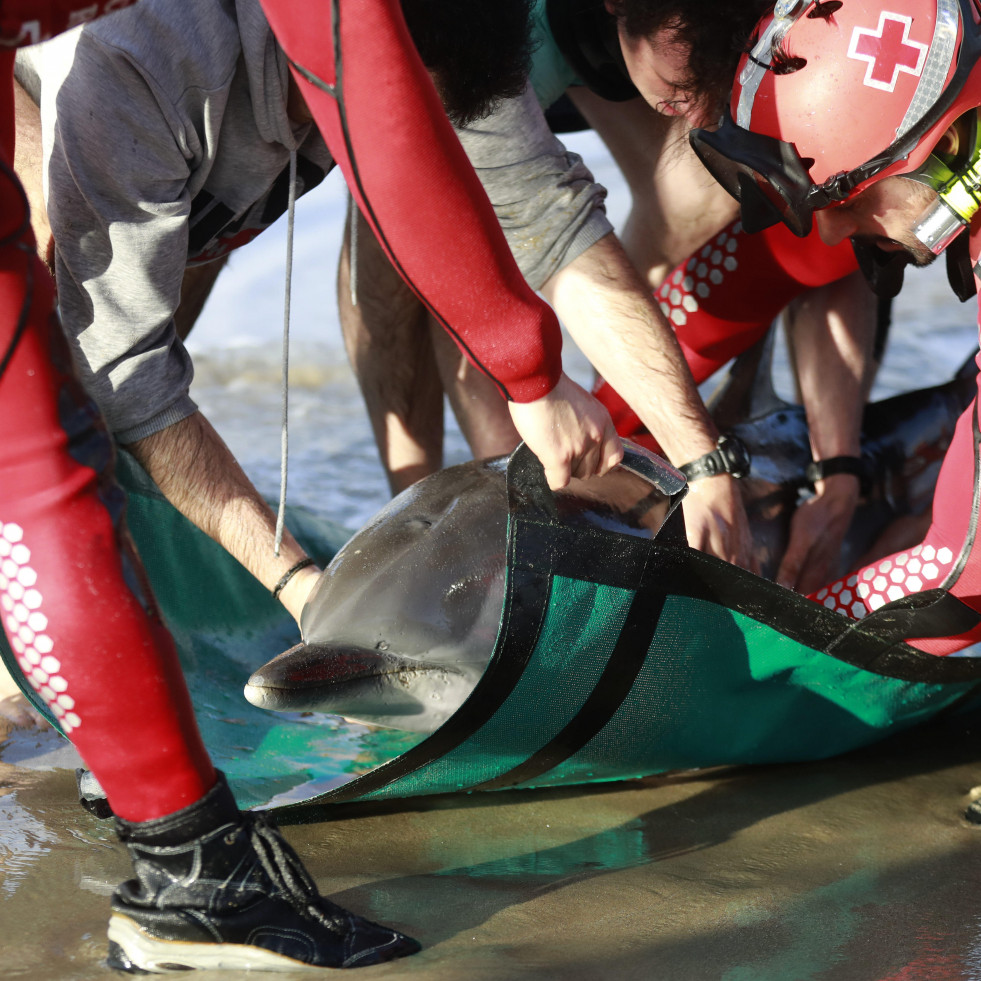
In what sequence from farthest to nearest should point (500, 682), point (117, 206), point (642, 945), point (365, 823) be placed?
point (117, 206), point (365, 823), point (500, 682), point (642, 945)

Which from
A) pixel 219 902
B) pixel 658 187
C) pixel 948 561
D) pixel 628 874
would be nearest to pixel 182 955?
pixel 219 902

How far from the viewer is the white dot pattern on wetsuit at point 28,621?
53.3 inches

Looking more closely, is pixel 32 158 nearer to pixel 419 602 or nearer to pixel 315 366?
pixel 419 602

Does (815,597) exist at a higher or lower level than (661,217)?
lower

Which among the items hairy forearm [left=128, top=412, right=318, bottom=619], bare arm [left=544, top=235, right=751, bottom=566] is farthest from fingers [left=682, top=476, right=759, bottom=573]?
hairy forearm [left=128, top=412, right=318, bottom=619]

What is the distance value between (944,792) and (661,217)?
172 cm

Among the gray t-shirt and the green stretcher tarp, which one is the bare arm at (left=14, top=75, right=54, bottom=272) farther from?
the green stretcher tarp

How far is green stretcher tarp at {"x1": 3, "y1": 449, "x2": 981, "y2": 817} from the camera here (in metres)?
1.83

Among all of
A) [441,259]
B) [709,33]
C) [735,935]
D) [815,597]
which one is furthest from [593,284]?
[735,935]

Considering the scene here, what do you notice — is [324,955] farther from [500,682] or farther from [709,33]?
[709,33]

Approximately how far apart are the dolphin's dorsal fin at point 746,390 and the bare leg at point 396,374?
94 centimetres


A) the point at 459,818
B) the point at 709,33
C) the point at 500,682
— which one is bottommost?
the point at 459,818

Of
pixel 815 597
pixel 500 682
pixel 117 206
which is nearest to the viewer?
pixel 500 682

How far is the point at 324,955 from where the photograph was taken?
4.85 ft
